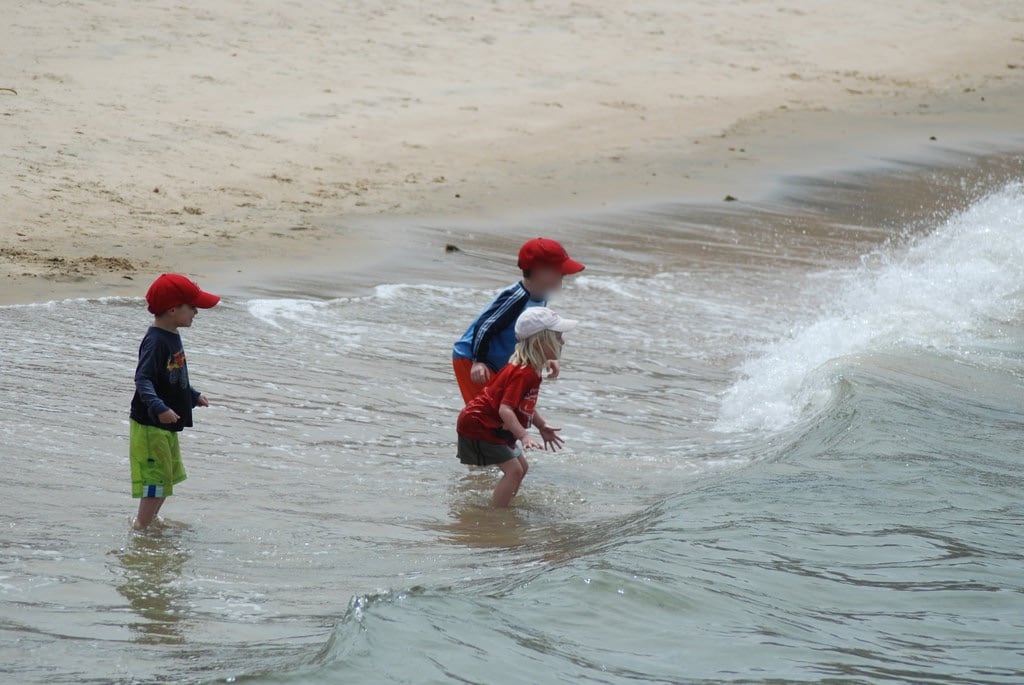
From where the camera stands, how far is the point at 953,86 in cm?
2012

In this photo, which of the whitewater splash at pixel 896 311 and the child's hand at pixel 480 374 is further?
the whitewater splash at pixel 896 311

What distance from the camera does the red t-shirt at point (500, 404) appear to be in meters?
5.30

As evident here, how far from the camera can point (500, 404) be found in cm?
534

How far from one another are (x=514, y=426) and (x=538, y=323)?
1.43ft

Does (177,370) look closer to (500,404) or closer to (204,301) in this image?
(204,301)

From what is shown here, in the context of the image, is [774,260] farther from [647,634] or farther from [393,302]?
[647,634]

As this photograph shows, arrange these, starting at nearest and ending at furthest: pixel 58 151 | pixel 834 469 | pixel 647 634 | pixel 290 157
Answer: pixel 647 634 < pixel 834 469 < pixel 58 151 < pixel 290 157

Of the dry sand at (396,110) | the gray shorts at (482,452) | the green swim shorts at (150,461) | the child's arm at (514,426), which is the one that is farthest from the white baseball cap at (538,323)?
the dry sand at (396,110)

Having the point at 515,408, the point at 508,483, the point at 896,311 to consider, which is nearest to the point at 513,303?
the point at 515,408

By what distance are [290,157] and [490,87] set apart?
425 cm

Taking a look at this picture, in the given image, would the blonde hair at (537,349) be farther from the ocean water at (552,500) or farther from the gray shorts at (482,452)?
the ocean water at (552,500)

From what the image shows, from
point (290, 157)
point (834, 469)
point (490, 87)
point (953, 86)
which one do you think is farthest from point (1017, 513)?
point (953, 86)

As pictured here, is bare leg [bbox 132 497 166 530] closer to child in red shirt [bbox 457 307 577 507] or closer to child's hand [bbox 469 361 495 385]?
child in red shirt [bbox 457 307 577 507]

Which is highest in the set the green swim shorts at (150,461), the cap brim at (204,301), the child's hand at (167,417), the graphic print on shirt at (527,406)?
the cap brim at (204,301)
